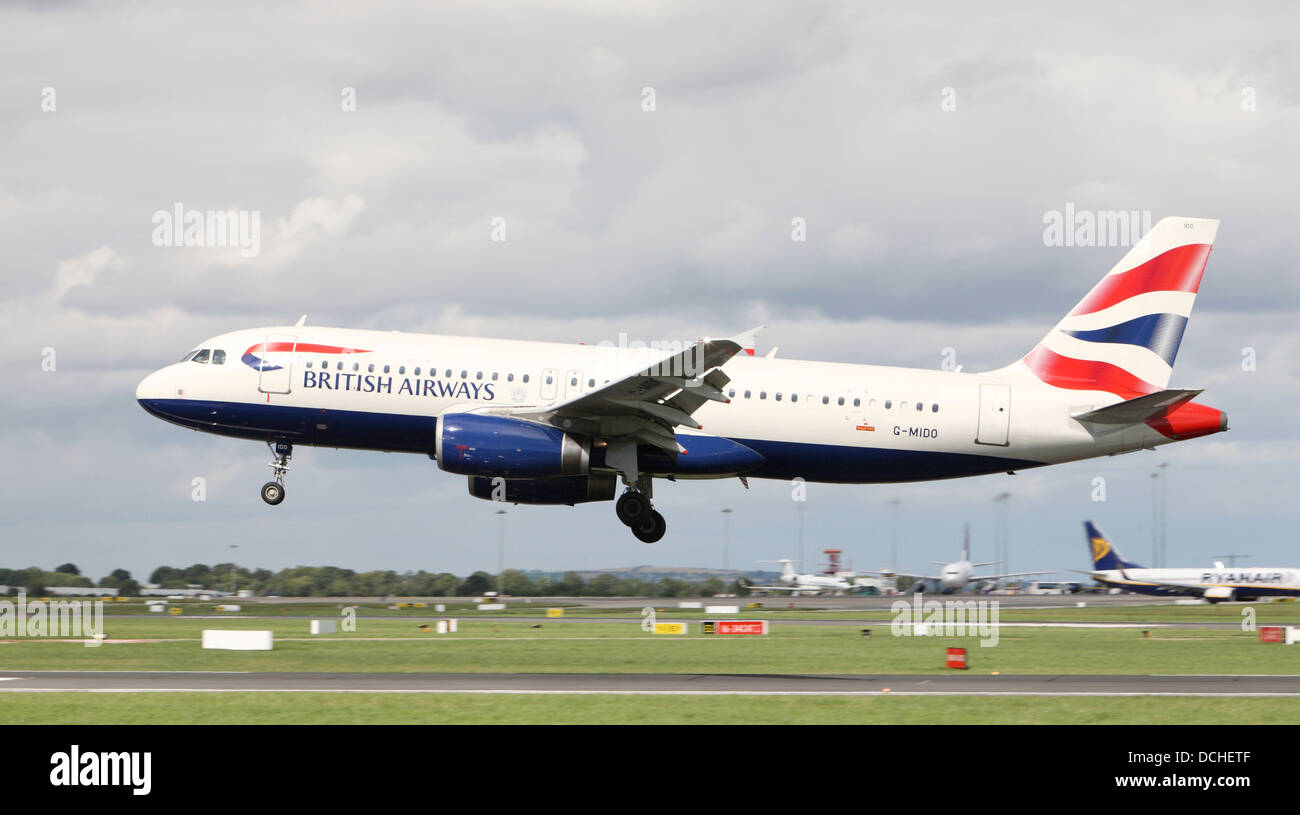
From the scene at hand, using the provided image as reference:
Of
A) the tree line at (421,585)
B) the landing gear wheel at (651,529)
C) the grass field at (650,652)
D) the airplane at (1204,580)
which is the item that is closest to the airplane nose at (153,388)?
the grass field at (650,652)

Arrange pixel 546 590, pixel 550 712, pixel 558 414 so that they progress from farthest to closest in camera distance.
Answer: pixel 546 590, pixel 558 414, pixel 550 712

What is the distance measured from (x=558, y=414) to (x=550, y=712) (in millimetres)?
15067

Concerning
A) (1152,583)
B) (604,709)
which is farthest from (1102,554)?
(604,709)

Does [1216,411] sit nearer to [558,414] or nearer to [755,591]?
[558,414]

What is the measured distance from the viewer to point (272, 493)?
3919 centimetres

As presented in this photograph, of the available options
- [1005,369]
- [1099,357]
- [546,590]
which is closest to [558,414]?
[1005,369]

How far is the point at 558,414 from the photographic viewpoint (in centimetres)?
3625

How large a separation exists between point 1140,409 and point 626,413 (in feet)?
49.0

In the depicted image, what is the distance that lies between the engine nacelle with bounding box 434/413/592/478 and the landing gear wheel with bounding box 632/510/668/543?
11.5 ft

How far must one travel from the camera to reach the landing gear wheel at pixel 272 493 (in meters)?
39.1

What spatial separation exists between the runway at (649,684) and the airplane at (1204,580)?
7275 cm
